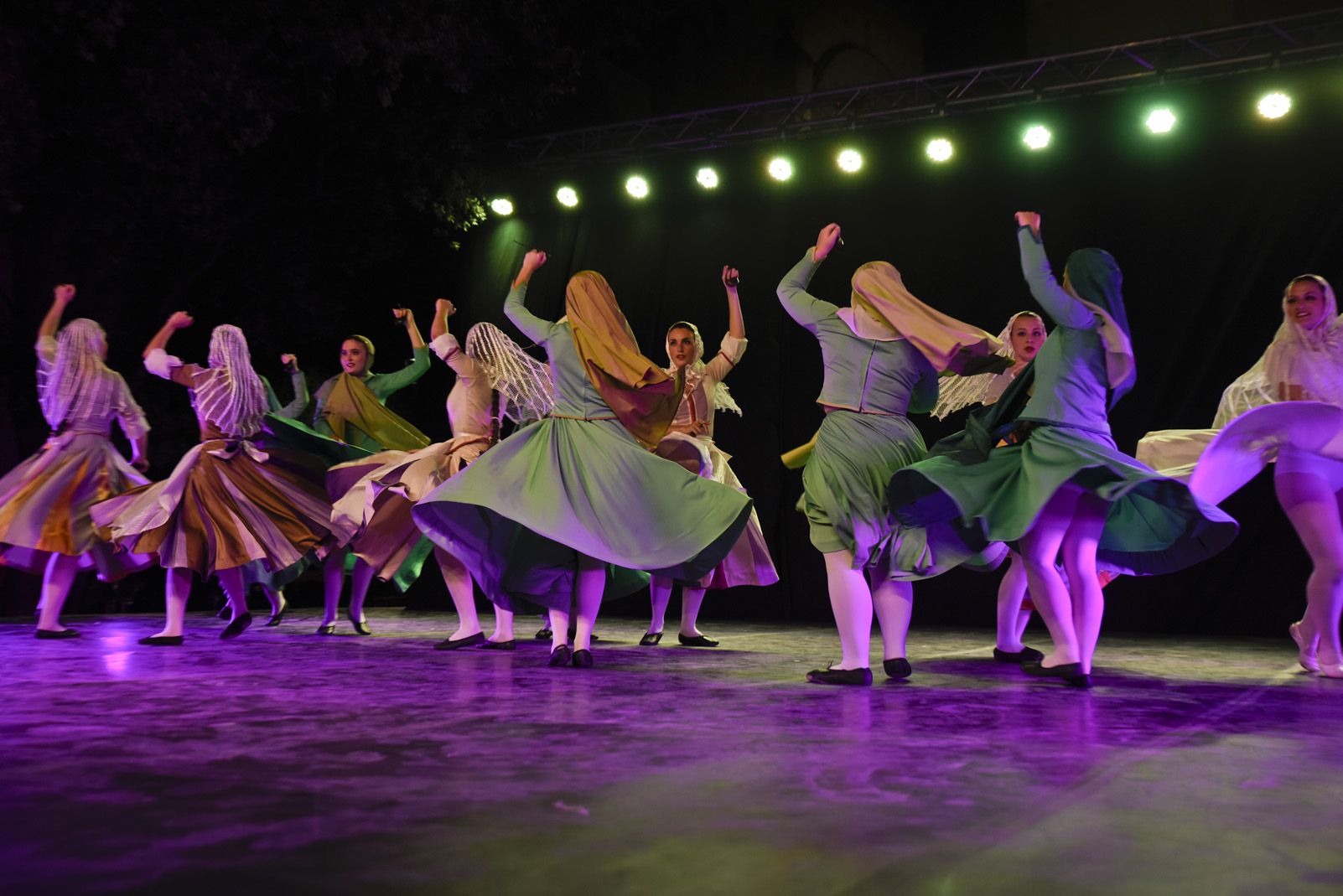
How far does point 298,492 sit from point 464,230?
5.17m

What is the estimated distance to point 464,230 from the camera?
416 inches

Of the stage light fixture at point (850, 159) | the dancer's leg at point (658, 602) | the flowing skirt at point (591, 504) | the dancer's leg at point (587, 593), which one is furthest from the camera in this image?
the stage light fixture at point (850, 159)

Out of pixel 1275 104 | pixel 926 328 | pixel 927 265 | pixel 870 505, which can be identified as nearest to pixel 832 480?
pixel 870 505

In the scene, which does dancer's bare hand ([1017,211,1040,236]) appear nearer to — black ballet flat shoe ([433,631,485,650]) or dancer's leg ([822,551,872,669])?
dancer's leg ([822,551,872,669])

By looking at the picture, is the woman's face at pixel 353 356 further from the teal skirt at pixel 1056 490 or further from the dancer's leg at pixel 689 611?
the teal skirt at pixel 1056 490

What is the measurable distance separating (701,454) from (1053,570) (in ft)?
7.53

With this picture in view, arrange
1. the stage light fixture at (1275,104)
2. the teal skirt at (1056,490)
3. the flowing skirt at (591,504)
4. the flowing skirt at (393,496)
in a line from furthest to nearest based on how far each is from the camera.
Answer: the stage light fixture at (1275,104)
the flowing skirt at (393,496)
the flowing skirt at (591,504)
the teal skirt at (1056,490)

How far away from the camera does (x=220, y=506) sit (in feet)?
18.3

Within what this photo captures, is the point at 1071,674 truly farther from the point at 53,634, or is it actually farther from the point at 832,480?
the point at 53,634

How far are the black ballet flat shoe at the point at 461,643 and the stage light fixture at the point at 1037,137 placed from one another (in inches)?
224

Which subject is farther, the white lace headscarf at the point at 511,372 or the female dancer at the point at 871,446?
the white lace headscarf at the point at 511,372

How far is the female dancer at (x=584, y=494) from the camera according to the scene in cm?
446

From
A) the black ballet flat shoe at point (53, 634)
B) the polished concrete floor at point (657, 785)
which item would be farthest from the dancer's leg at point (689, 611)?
the black ballet flat shoe at point (53, 634)

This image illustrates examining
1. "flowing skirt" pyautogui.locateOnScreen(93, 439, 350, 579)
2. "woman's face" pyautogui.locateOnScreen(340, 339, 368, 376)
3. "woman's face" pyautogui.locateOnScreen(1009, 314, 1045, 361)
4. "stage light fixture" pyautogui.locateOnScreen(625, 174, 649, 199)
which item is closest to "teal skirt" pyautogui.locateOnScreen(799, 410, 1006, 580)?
"woman's face" pyautogui.locateOnScreen(1009, 314, 1045, 361)
